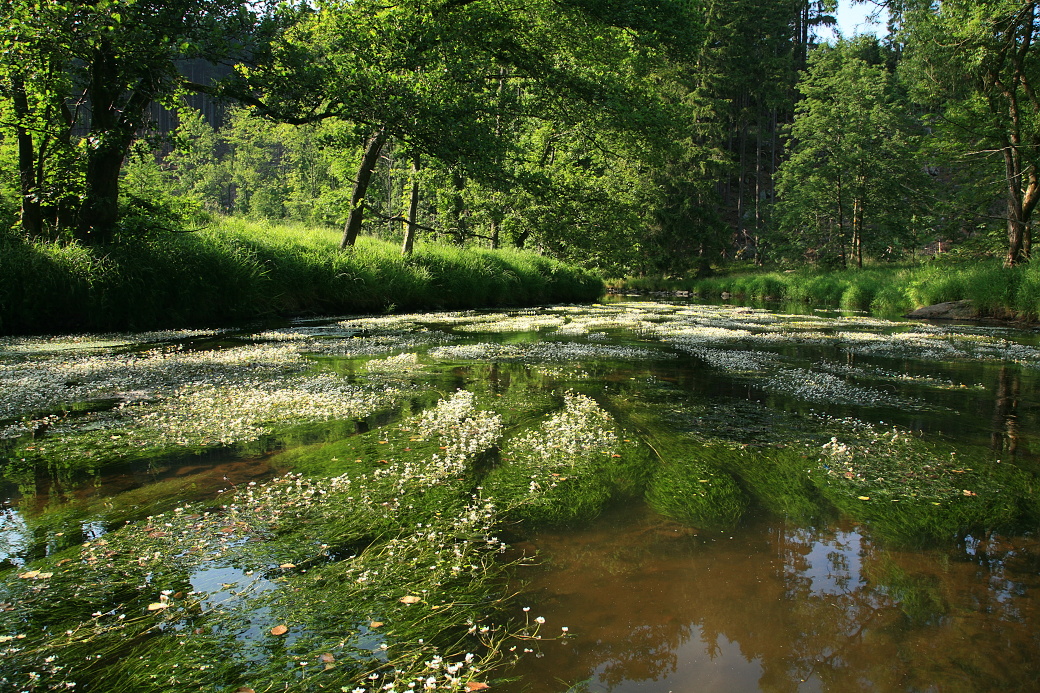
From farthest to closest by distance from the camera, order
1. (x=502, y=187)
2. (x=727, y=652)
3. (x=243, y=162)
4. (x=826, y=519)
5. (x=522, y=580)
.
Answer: (x=243, y=162) → (x=502, y=187) → (x=826, y=519) → (x=522, y=580) → (x=727, y=652)

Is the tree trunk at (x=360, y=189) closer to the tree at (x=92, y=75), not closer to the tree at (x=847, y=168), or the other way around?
the tree at (x=92, y=75)

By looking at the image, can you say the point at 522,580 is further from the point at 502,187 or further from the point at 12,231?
the point at 12,231

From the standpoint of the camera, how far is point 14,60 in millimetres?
8727

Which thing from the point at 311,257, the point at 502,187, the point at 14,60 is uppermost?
the point at 14,60

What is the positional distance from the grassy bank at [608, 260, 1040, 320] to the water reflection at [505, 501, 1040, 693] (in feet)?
50.6

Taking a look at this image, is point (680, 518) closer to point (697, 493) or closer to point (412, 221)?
point (697, 493)

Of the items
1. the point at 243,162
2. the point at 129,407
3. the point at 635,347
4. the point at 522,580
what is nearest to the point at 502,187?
the point at 635,347

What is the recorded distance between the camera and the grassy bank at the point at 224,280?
9.02m

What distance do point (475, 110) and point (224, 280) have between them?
19.2 feet

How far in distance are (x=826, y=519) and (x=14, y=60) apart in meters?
11.8

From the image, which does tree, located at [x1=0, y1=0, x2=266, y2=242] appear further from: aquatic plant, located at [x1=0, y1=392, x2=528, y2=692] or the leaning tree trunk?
aquatic plant, located at [x1=0, y1=392, x2=528, y2=692]

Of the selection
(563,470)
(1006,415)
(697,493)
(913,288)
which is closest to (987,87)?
(913,288)

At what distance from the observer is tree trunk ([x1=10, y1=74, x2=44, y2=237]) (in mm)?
10016

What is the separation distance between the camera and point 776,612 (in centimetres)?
199
